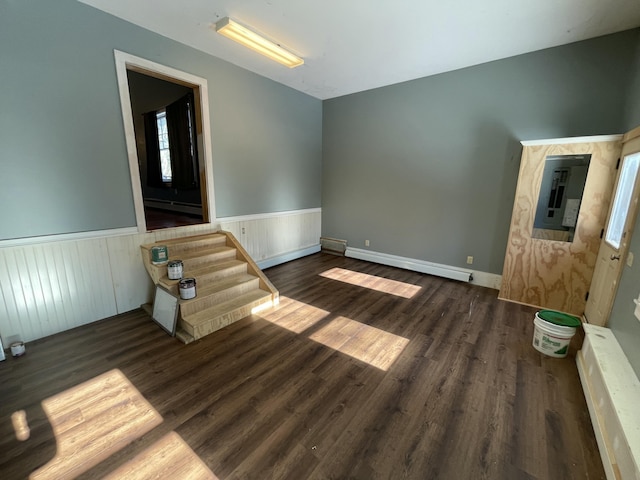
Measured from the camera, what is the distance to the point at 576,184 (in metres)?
2.98

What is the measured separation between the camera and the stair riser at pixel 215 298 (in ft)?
9.01

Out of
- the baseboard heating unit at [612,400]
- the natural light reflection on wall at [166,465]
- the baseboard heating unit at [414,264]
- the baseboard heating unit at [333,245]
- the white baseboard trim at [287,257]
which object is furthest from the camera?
the baseboard heating unit at [333,245]

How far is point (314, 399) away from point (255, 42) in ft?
12.0

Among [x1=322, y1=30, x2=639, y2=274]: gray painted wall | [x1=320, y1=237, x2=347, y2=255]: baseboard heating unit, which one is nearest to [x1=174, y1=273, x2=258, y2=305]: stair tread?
[x1=320, y1=237, x2=347, y2=255]: baseboard heating unit

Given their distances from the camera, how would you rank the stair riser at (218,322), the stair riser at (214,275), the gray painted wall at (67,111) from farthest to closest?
the stair riser at (214,275) < the stair riser at (218,322) < the gray painted wall at (67,111)

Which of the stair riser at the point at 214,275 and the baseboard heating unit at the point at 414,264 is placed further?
the baseboard heating unit at the point at 414,264

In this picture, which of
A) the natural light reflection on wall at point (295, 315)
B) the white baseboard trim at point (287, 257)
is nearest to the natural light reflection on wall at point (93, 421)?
the natural light reflection on wall at point (295, 315)

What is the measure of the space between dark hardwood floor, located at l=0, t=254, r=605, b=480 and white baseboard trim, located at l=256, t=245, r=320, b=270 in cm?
173

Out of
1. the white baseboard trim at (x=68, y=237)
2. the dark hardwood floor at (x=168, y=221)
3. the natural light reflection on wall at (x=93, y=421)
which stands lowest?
the natural light reflection on wall at (x=93, y=421)

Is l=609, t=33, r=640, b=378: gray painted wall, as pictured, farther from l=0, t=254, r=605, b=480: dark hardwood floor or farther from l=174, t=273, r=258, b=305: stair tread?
l=174, t=273, r=258, b=305: stair tread

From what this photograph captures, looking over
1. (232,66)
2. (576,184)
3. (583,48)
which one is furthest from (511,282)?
(232,66)

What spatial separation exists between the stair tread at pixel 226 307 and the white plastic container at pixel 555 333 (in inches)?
111

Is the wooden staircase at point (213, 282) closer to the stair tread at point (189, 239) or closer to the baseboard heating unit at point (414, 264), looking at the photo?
the stair tread at point (189, 239)

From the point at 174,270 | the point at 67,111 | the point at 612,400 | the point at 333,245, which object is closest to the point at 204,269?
the point at 174,270
